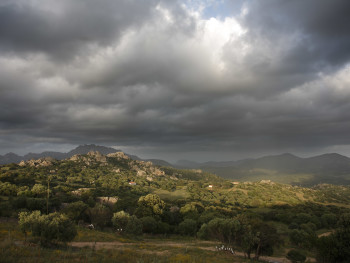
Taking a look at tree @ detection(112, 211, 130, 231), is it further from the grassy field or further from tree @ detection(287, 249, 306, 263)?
tree @ detection(287, 249, 306, 263)

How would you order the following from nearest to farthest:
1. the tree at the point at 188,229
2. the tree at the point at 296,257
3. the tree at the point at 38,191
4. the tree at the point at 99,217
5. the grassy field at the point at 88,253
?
the grassy field at the point at 88,253 → the tree at the point at 296,257 → the tree at the point at 99,217 → the tree at the point at 188,229 → the tree at the point at 38,191

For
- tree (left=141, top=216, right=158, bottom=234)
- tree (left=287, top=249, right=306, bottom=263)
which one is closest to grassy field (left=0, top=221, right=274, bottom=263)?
tree (left=287, top=249, right=306, bottom=263)

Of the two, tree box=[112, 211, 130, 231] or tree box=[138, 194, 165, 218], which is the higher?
tree box=[112, 211, 130, 231]

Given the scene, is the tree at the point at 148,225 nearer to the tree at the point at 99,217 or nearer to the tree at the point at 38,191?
the tree at the point at 99,217

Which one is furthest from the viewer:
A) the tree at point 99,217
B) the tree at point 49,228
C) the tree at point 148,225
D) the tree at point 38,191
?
the tree at point 38,191

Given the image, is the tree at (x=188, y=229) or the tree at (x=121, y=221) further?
the tree at (x=188, y=229)

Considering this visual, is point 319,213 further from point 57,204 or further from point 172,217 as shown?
point 57,204

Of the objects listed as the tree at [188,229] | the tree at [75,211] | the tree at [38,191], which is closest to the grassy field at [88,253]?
the tree at [75,211]

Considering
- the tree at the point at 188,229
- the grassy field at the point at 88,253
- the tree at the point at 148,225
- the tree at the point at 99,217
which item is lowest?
the tree at the point at 188,229

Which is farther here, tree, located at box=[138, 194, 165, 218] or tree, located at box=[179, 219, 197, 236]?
tree, located at box=[138, 194, 165, 218]

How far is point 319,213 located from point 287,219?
39.9 metres

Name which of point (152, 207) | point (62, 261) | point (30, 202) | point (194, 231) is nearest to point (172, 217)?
point (152, 207)

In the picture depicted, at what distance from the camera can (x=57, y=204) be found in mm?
82062

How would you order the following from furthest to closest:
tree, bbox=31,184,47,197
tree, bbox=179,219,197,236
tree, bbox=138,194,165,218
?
tree, bbox=31,184,47,197 < tree, bbox=138,194,165,218 < tree, bbox=179,219,197,236
